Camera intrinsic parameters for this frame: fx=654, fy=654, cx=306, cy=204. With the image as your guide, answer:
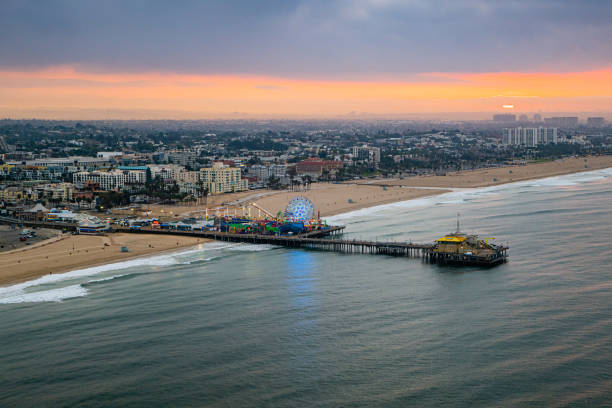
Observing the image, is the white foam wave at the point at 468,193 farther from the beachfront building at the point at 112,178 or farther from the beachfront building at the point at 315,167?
the beachfront building at the point at 112,178

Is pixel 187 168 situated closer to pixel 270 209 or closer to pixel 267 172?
pixel 267 172

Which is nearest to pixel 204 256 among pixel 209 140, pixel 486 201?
pixel 486 201

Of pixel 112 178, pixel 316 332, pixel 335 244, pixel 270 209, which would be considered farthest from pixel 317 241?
pixel 112 178

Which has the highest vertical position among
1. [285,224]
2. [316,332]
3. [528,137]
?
[528,137]

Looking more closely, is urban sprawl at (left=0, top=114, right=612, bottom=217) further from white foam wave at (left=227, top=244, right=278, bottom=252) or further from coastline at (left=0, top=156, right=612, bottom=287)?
white foam wave at (left=227, top=244, right=278, bottom=252)

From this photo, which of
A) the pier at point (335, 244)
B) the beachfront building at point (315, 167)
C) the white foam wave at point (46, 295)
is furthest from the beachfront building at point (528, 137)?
the white foam wave at point (46, 295)

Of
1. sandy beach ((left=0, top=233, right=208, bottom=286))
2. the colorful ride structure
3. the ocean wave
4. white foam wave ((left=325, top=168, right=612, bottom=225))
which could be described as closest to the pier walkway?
the colorful ride structure

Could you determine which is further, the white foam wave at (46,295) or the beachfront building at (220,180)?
the beachfront building at (220,180)
